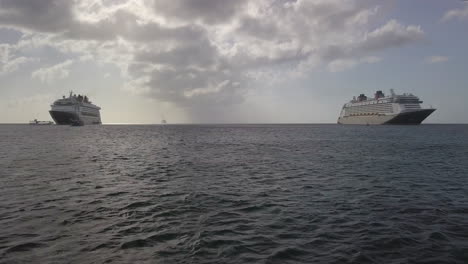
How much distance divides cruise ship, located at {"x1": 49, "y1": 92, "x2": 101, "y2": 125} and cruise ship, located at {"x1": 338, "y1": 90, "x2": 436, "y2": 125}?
15209cm

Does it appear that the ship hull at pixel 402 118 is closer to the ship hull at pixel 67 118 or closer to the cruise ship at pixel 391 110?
the cruise ship at pixel 391 110

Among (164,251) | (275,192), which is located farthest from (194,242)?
(275,192)

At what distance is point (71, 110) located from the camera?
14838cm

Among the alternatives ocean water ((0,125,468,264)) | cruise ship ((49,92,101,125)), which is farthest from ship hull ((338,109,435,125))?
cruise ship ((49,92,101,125))

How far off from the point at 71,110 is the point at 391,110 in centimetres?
15454

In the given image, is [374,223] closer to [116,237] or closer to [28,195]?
[116,237]

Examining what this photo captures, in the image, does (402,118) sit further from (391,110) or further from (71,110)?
(71,110)

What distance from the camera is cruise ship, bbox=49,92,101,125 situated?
14562cm

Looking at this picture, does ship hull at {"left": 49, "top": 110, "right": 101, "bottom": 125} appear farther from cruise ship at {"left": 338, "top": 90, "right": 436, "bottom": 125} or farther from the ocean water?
cruise ship at {"left": 338, "top": 90, "right": 436, "bottom": 125}

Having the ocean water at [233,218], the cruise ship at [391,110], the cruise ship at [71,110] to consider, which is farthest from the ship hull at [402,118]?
the cruise ship at [71,110]

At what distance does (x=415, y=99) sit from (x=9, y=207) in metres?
156

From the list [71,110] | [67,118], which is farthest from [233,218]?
[67,118]

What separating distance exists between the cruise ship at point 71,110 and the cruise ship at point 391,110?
152 meters

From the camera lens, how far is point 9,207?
518 inches
